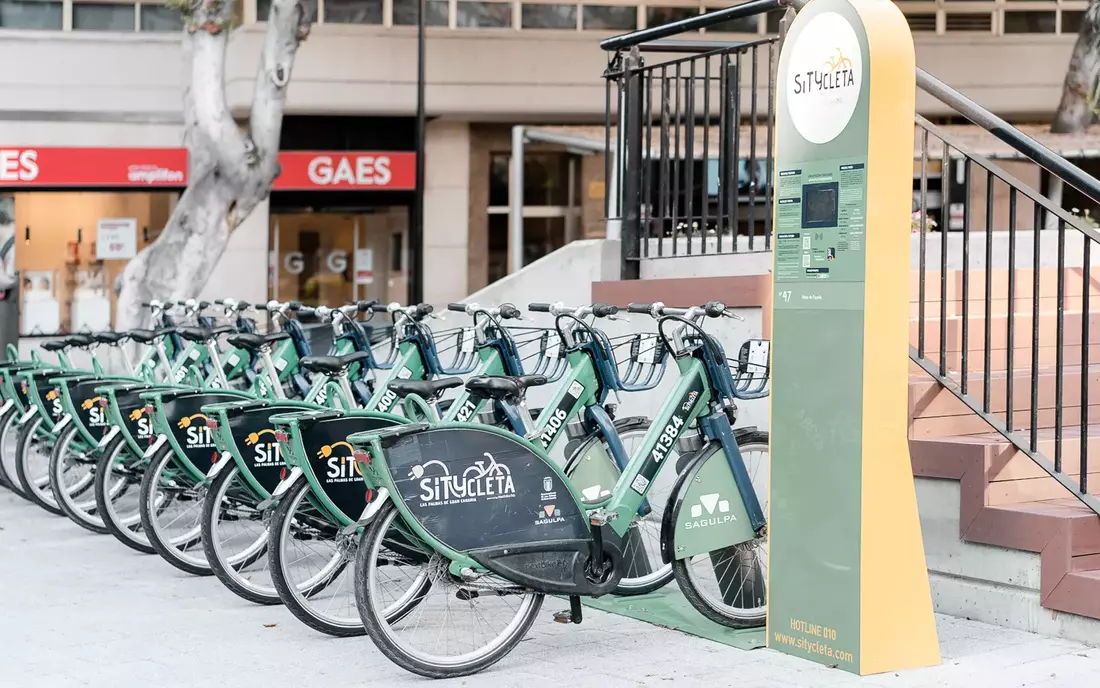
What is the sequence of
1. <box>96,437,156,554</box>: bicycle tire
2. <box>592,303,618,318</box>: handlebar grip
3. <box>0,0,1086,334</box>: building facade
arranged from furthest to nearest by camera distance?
<box>0,0,1086,334</box>: building facade → <box>96,437,156,554</box>: bicycle tire → <box>592,303,618,318</box>: handlebar grip

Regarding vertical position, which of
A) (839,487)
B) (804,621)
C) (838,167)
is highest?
(838,167)

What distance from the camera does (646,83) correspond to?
8430mm

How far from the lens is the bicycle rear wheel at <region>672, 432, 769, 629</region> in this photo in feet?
18.8

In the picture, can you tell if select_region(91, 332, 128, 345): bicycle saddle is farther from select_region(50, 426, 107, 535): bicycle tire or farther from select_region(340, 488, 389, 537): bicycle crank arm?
select_region(340, 488, 389, 537): bicycle crank arm

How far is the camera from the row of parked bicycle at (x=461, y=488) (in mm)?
5168

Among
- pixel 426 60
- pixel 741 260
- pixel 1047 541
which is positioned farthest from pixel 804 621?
pixel 426 60

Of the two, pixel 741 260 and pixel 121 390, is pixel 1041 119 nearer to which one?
pixel 741 260

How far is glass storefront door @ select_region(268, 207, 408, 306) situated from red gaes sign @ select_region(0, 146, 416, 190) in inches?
31.9

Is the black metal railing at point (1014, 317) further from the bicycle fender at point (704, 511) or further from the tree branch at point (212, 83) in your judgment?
the tree branch at point (212, 83)

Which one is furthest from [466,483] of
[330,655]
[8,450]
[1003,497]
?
[8,450]

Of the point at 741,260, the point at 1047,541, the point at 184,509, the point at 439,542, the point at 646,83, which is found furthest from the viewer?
the point at 646,83

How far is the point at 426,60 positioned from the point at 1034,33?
927 cm

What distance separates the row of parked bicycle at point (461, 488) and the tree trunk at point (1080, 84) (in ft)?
41.2

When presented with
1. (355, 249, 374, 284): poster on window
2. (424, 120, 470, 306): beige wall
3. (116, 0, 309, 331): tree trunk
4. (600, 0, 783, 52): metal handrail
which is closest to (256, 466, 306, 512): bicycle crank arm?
(600, 0, 783, 52): metal handrail
